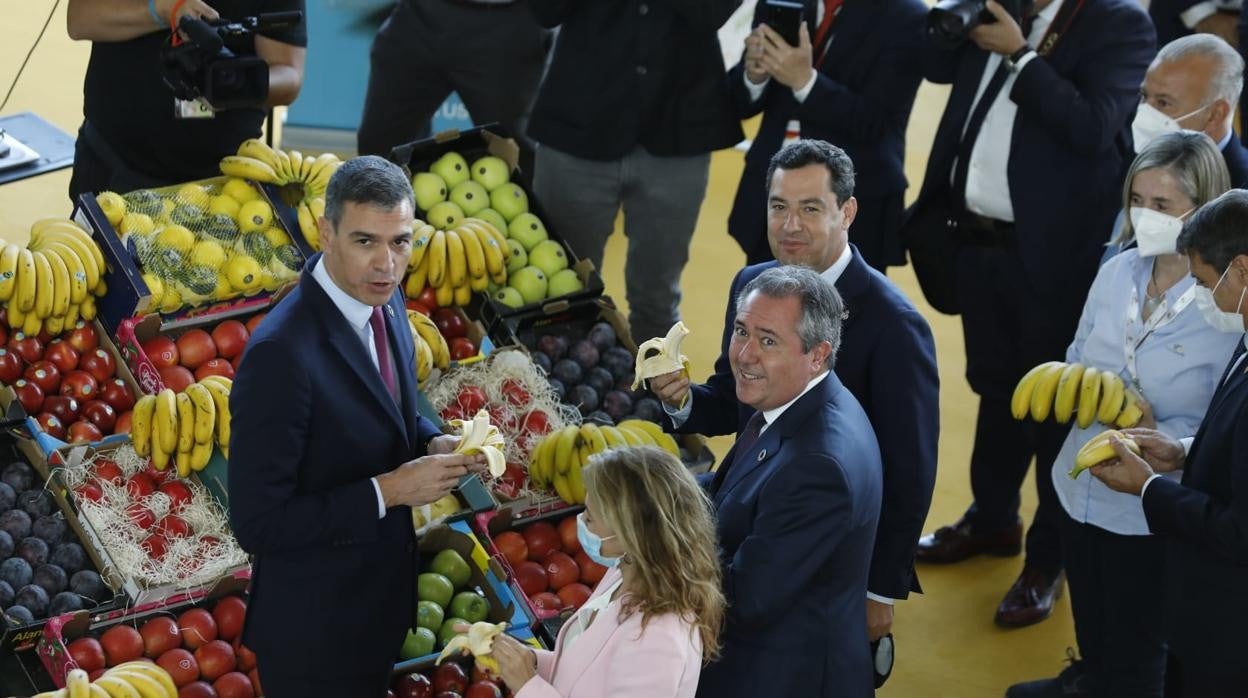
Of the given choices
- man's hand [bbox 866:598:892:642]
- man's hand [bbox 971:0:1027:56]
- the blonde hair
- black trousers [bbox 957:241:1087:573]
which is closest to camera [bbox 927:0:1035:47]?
man's hand [bbox 971:0:1027:56]

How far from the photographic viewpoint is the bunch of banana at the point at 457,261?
4.84 meters

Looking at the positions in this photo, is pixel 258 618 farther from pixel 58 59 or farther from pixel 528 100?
pixel 58 59

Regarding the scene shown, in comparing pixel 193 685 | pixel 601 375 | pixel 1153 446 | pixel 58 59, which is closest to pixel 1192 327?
pixel 1153 446

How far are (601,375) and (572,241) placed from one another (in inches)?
32.5

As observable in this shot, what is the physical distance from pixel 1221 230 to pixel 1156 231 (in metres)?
0.56

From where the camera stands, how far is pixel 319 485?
3.25 m

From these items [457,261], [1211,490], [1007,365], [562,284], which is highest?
[457,261]

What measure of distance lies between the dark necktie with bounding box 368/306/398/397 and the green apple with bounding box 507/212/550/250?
179 centimetres

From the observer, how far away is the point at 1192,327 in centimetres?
388

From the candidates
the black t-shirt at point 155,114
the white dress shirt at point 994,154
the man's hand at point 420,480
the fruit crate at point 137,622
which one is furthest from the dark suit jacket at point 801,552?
the black t-shirt at point 155,114

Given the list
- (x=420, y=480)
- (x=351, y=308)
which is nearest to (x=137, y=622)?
(x=420, y=480)

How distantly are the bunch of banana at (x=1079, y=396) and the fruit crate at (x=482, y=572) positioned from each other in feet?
4.95

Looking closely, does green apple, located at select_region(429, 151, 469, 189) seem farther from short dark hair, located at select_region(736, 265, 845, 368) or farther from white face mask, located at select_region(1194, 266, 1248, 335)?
white face mask, located at select_region(1194, 266, 1248, 335)

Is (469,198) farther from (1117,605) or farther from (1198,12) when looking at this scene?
(1198,12)
